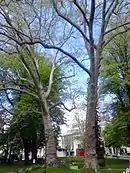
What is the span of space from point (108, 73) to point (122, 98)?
18.2 ft

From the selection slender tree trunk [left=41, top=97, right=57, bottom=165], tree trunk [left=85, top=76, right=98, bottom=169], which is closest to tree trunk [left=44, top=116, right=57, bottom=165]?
slender tree trunk [left=41, top=97, right=57, bottom=165]

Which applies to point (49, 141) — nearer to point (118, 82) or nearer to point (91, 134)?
point (91, 134)

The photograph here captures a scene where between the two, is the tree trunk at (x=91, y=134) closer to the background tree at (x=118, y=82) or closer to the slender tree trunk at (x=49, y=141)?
the slender tree trunk at (x=49, y=141)

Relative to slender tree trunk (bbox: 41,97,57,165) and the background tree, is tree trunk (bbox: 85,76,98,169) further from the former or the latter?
the background tree

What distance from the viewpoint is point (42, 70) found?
4359 centimetres

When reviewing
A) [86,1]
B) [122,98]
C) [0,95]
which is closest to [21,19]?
[86,1]

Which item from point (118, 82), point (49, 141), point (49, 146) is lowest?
point (49, 146)

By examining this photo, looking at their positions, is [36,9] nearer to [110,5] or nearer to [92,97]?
[110,5]

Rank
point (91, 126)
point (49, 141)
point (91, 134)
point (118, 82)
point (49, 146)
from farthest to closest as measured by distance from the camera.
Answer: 1. point (118, 82)
2. point (49, 141)
3. point (49, 146)
4. point (91, 126)
5. point (91, 134)

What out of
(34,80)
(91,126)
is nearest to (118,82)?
(34,80)

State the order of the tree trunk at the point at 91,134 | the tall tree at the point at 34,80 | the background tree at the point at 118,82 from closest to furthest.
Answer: the tree trunk at the point at 91,134
the tall tree at the point at 34,80
the background tree at the point at 118,82

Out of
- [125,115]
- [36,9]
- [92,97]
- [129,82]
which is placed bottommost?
[92,97]

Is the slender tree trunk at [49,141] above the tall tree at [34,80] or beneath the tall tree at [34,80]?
beneath

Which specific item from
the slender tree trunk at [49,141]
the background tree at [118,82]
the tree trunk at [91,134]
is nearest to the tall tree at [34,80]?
the slender tree trunk at [49,141]
